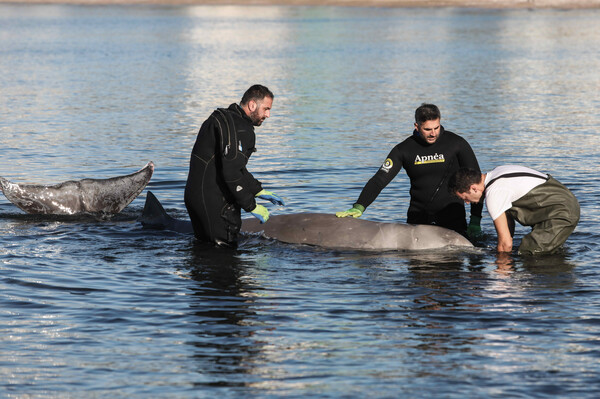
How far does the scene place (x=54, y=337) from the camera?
8.42 metres

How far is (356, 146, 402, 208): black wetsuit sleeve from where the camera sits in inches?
454

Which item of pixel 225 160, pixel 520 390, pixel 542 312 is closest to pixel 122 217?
pixel 225 160

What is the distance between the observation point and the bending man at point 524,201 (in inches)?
392

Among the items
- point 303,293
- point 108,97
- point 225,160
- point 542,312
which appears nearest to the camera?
point 542,312

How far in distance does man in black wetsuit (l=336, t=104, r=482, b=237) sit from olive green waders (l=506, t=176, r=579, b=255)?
1.02 m

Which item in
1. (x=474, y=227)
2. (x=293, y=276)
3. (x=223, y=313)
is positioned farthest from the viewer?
(x=474, y=227)

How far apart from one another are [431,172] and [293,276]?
2599mm

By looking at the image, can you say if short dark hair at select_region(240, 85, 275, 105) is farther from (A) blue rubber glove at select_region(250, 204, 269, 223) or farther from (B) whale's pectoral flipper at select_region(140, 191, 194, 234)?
(B) whale's pectoral flipper at select_region(140, 191, 194, 234)

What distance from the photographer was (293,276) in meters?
10.5

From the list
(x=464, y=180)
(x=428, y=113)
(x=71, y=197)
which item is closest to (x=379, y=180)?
(x=428, y=113)

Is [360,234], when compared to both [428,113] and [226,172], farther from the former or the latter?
[226,172]

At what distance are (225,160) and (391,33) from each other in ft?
182

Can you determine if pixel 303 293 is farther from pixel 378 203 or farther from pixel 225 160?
pixel 378 203

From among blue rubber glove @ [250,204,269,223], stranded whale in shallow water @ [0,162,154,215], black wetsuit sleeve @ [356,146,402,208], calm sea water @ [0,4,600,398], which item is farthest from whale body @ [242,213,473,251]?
stranded whale in shallow water @ [0,162,154,215]
